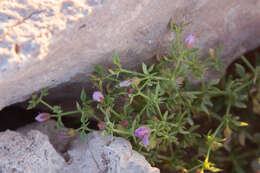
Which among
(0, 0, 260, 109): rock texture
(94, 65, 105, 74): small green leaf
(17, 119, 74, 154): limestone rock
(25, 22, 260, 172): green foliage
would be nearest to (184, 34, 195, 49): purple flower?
(25, 22, 260, 172): green foliage

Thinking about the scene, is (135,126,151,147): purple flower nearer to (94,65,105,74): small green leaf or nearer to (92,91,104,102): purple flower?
(92,91,104,102): purple flower

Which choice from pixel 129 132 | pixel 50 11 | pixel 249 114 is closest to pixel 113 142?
pixel 129 132

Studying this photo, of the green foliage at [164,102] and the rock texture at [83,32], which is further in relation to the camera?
the green foliage at [164,102]

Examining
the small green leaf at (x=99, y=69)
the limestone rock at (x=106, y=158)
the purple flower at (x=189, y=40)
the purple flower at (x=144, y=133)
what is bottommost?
the limestone rock at (x=106, y=158)

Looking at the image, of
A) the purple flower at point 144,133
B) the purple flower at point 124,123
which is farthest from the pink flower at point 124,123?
the purple flower at point 144,133

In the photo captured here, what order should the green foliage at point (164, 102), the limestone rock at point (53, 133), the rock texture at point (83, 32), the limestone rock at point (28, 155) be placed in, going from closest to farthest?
the rock texture at point (83, 32) → the limestone rock at point (28, 155) → the green foliage at point (164, 102) → the limestone rock at point (53, 133)

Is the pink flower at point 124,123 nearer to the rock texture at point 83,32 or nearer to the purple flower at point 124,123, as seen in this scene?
the purple flower at point 124,123

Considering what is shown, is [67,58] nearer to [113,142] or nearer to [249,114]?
[113,142]
